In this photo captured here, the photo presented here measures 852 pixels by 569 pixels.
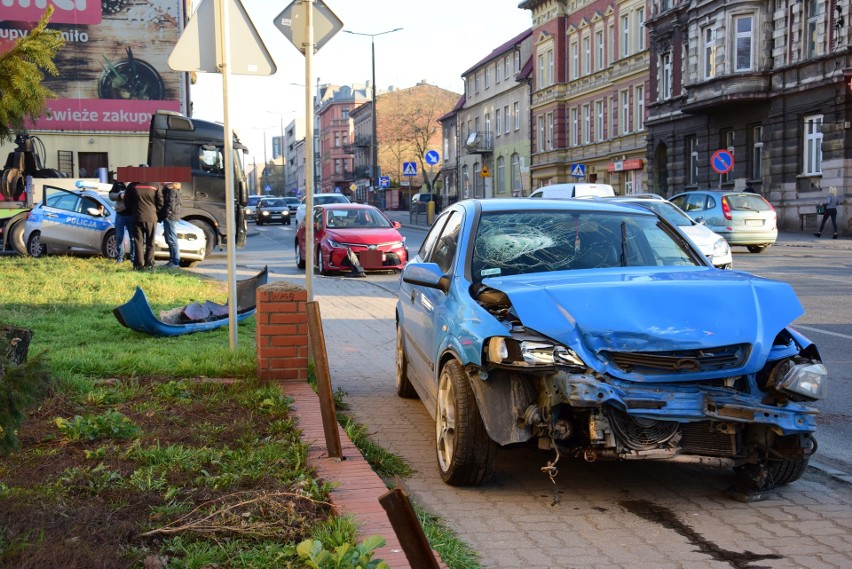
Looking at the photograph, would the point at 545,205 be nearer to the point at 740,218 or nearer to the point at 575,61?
the point at 740,218

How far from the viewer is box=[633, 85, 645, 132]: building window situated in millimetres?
48281

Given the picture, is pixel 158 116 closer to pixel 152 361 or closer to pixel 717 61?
pixel 152 361

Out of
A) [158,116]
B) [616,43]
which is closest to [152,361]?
[158,116]

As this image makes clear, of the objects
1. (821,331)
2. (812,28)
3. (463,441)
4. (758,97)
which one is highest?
(812,28)

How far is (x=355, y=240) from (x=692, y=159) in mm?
26742

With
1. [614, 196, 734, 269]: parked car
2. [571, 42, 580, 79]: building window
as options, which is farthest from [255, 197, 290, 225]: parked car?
[614, 196, 734, 269]: parked car

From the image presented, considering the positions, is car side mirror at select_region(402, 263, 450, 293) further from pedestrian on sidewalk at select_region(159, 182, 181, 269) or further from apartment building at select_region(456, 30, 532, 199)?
apartment building at select_region(456, 30, 532, 199)

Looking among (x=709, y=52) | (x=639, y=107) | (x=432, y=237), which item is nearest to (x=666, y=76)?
(x=639, y=107)

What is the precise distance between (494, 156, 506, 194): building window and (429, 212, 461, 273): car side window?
6221 cm

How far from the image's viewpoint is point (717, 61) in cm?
3872

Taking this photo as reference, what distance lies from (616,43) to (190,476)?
49894mm

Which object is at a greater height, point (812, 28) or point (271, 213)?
point (812, 28)

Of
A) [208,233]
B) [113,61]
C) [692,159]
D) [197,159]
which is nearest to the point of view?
[197,159]

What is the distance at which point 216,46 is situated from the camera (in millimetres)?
7895
